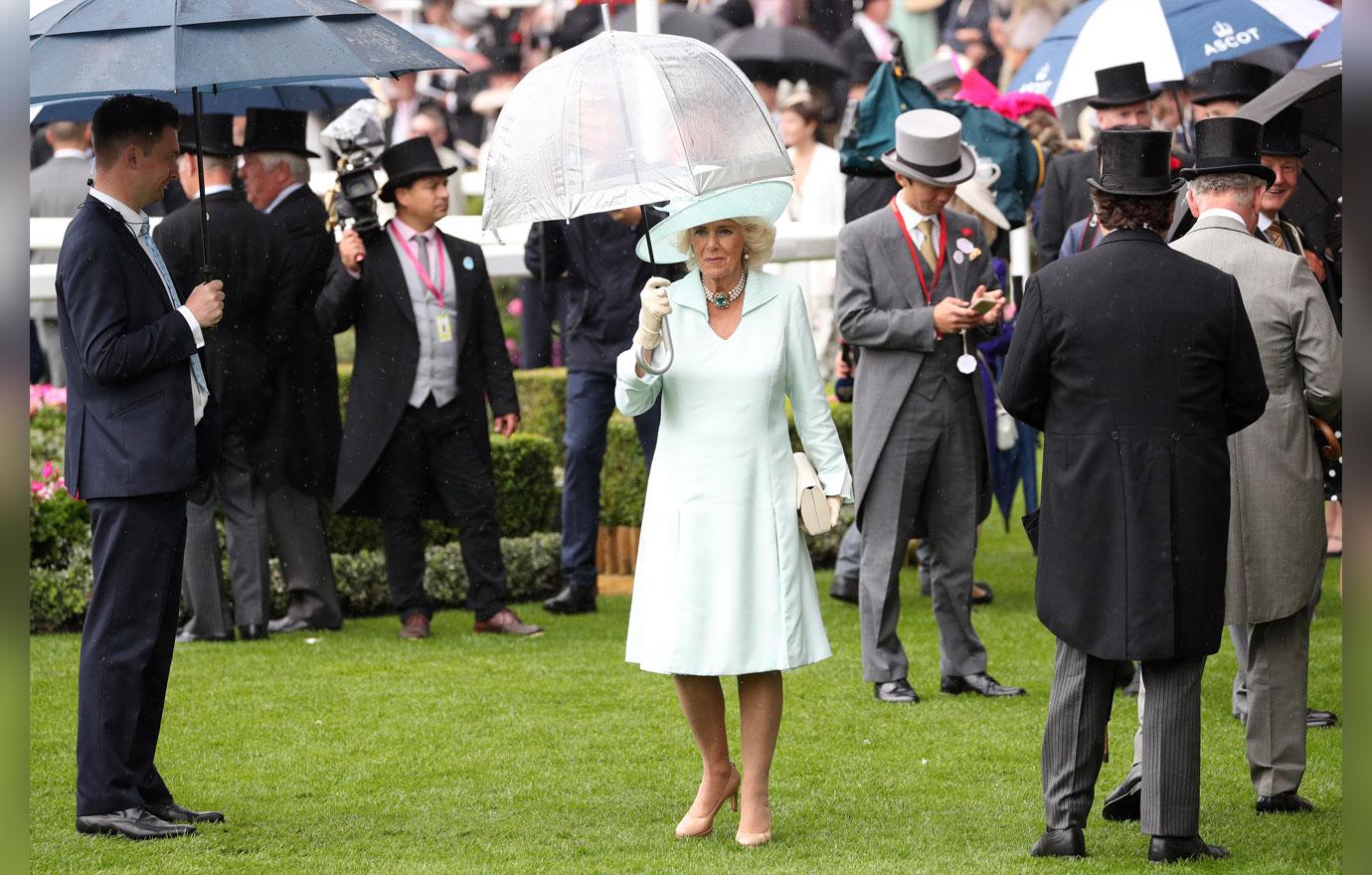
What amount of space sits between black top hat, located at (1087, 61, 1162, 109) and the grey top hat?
1953 millimetres

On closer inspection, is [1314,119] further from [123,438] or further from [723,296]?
[123,438]

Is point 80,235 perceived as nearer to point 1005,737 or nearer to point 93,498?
point 93,498

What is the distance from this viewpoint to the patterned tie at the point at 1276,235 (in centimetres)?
654

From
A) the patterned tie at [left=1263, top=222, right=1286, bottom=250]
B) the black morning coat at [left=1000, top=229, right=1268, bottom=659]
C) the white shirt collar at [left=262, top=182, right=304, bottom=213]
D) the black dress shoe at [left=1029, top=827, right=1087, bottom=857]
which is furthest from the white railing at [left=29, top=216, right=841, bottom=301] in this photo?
the black dress shoe at [left=1029, top=827, right=1087, bottom=857]

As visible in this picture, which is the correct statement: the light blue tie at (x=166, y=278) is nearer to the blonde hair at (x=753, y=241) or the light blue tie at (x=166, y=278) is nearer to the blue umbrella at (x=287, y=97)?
the blonde hair at (x=753, y=241)

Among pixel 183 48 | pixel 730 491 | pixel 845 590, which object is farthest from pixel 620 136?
pixel 845 590

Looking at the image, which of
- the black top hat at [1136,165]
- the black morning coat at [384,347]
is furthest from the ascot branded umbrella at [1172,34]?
the black top hat at [1136,165]

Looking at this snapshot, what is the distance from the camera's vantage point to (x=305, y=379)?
9234 millimetres

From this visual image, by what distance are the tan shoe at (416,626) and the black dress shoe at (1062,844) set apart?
4520mm

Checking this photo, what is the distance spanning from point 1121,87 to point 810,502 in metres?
4.77

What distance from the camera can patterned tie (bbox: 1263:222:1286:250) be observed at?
654cm

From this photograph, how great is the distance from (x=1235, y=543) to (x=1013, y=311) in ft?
12.9

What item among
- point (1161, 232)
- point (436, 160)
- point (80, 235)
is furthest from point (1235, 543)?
point (436, 160)

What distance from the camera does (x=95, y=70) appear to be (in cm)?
520
